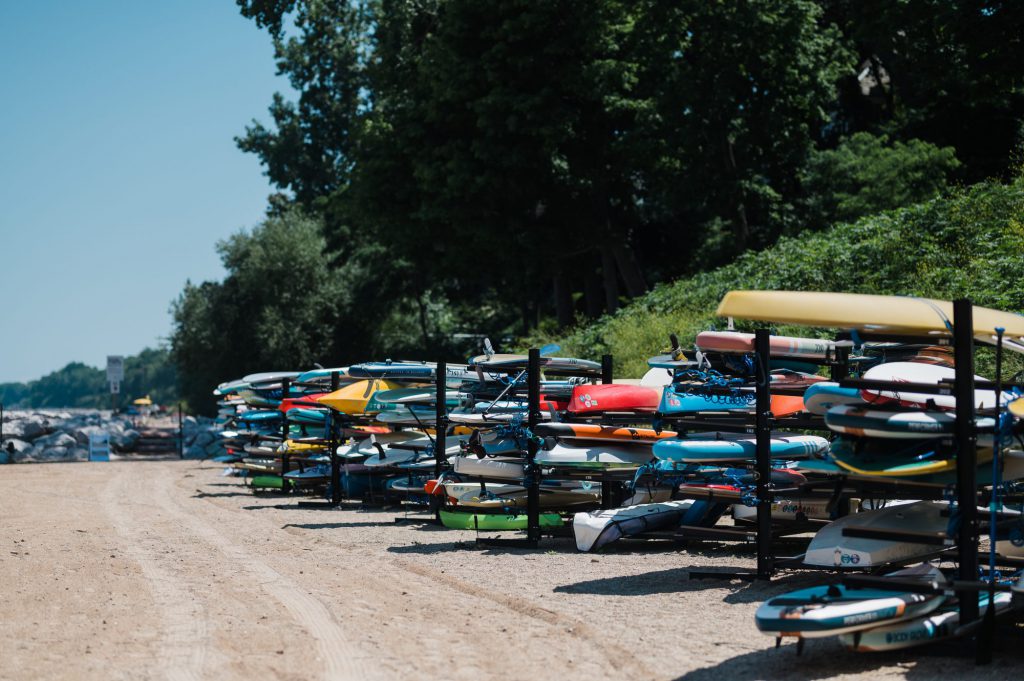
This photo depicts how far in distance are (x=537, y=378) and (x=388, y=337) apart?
3568 cm

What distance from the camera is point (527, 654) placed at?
6.91 m

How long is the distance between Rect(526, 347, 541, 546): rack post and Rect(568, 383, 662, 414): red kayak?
56 centimetres

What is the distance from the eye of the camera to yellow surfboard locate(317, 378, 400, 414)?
16.4 meters

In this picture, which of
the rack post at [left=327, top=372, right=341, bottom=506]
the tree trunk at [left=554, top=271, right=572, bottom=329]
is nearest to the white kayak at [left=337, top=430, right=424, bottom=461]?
the rack post at [left=327, top=372, right=341, bottom=506]

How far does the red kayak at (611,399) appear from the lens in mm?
12578

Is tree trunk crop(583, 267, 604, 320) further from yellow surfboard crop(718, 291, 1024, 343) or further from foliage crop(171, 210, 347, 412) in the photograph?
yellow surfboard crop(718, 291, 1024, 343)

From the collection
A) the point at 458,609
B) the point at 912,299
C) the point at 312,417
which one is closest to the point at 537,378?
the point at 458,609

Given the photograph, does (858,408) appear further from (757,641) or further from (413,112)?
(413,112)

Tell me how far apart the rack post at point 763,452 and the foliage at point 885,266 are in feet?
25.8

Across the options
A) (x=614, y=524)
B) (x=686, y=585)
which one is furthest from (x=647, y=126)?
(x=686, y=585)

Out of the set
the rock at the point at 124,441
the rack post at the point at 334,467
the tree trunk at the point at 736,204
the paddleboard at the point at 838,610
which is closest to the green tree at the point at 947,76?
the tree trunk at the point at 736,204

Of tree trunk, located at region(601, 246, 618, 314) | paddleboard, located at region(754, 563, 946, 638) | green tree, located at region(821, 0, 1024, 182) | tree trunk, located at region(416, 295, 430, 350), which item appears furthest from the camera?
tree trunk, located at region(416, 295, 430, 350)

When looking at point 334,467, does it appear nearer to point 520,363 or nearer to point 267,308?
point 520,363

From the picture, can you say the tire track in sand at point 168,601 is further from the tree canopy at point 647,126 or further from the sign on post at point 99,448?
the sign on post at point 99,448
